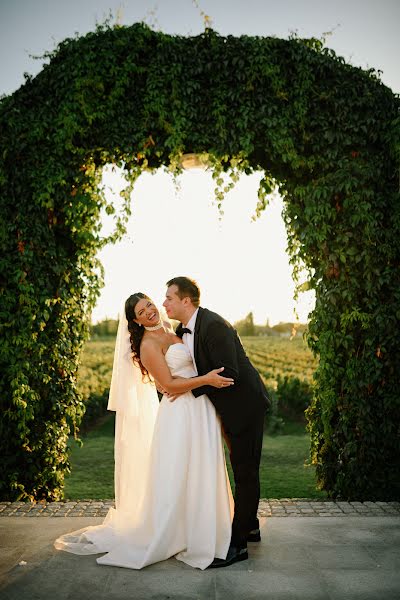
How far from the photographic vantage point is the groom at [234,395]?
3.71m

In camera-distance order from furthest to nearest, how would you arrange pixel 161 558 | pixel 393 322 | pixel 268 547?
1. pixel 393 322
2. pixel 268 547
3. pixel 161 558

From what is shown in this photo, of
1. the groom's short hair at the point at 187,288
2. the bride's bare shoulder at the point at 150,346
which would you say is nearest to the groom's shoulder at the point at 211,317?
the groom's short hair at the point at 187,288

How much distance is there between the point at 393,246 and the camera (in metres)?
5.15

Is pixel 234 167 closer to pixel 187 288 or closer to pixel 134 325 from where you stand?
pixel 187 288

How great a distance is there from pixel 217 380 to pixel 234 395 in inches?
11.1

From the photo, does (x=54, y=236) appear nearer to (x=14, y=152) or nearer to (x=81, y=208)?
(x=81, y=208)

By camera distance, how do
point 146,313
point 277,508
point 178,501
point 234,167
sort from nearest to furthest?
point 178,501
point 146,313
point 277,508
point 234,167

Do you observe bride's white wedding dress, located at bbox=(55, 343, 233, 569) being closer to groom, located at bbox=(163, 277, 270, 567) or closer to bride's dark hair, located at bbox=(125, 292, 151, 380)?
groom, located at bbox=(163, 277, 270, 567)

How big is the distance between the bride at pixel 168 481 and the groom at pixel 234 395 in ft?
0.29

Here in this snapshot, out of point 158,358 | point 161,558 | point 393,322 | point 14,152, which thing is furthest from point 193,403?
point 14,152

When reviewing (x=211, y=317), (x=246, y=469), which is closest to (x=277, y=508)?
(x=246, y=469)

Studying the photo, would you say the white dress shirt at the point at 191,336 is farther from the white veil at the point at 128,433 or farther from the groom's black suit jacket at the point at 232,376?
the white veil at the point at 128,433

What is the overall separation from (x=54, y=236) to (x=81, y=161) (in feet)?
2.60

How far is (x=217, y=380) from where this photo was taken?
358cm
